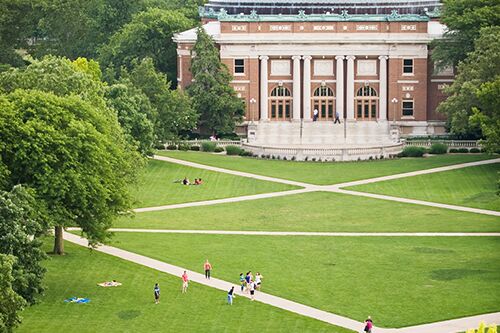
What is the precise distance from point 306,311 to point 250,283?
4.28m

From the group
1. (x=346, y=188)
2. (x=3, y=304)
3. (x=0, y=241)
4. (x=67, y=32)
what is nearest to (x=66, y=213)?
(x=0, y=241)

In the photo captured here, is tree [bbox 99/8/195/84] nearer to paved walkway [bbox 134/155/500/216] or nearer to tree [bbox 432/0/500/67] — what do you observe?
paved walkway [bbox 134/155/500/216]

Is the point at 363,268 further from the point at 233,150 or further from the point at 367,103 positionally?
the point at 367,103

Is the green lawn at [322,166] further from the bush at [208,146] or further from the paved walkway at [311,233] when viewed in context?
the paved walkway at [311,233]

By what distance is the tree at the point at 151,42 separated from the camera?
14838cm

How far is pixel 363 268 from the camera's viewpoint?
8369cm

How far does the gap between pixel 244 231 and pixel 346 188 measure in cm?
1938

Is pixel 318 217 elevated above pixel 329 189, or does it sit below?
below

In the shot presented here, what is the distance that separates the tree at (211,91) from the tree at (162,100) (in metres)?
6.22

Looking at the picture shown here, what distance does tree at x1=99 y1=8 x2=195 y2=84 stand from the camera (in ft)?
487

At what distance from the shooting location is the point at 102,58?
15262cm

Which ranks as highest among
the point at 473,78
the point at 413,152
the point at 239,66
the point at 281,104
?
the point at 239,66

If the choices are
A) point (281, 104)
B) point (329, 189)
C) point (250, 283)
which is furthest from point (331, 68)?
point (250, 283)

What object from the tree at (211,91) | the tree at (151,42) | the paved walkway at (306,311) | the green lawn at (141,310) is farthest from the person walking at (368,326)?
the tree at (151,42)
